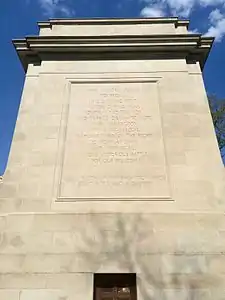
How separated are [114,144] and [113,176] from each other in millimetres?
938

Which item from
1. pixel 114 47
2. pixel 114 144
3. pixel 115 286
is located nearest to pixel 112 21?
pixel 114 47

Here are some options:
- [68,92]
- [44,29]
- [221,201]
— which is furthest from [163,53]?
[221,201]

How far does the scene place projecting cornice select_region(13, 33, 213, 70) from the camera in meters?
9.64

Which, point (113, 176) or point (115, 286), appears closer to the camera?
point (115, 286)

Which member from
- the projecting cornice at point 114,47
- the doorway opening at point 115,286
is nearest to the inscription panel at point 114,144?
the projecting cornice at point 114,47

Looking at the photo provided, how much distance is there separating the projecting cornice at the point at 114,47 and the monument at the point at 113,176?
32 millimetres

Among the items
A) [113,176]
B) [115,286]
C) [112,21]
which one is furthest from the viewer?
[112,21]

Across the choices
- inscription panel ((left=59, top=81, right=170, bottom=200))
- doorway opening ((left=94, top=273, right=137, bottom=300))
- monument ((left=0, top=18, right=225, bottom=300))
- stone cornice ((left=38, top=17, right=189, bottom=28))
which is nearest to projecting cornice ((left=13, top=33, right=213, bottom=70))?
monument ((left=0, top=18, right=225, bottom=300))

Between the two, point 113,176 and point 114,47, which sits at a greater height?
point 114,47

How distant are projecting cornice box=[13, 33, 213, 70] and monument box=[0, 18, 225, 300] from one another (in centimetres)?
3

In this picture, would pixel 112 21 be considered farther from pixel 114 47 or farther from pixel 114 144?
pixel 114 144

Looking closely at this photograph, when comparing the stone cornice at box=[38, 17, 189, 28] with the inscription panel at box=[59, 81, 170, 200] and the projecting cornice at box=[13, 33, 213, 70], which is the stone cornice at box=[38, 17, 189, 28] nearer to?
the projecting cornice at box=[13, 33, 213, 70]

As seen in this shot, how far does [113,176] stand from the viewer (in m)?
7.33

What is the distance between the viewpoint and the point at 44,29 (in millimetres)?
10891
